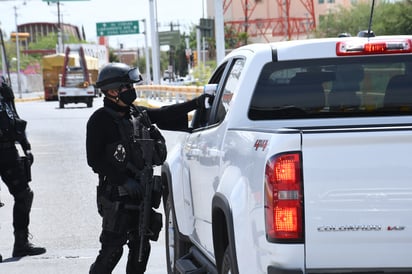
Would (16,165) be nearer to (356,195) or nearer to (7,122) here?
(7,122)

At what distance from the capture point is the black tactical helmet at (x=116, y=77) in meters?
6.43

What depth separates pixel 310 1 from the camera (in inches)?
3839

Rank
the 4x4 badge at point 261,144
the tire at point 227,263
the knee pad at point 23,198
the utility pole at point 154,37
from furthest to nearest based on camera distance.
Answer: the utility pole at point 154,37 < the knee pad at point 23,198 < the tire at point 227,263 < the 4x4 badge at point 261,144

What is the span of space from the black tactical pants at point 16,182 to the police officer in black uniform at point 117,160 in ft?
8.45

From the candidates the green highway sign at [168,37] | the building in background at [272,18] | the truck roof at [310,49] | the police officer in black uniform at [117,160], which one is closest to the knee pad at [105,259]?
the police officer in black uniform at [117,160]

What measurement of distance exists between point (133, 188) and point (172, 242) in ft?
3.38

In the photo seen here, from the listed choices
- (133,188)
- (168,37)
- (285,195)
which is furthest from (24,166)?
(168,37)

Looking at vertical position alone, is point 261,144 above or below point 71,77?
above

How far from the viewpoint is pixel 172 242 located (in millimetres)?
7168

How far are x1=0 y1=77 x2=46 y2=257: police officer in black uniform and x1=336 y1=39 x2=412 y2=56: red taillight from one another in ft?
13.8

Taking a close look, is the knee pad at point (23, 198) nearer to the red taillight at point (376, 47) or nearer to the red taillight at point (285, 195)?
the red taillight at point (376, 47)

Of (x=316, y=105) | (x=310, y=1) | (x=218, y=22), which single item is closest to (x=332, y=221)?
(x=316, y=105)

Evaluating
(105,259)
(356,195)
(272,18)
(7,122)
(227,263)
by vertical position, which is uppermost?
(356,195)

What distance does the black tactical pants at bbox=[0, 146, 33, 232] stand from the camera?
28.8 feet
